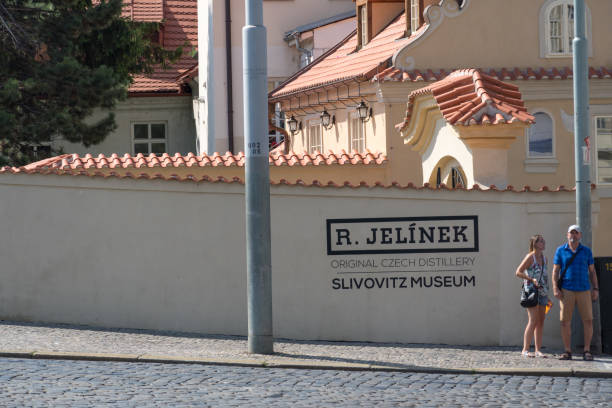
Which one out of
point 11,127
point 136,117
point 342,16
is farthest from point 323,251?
point 136,117

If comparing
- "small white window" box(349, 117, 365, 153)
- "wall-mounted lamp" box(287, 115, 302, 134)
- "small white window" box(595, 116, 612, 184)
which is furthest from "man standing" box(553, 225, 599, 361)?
"wall-mounted lamp" box(287, 115, 302, 134)

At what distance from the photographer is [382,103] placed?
976 inches

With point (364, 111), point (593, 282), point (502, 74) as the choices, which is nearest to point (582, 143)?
point (593, 282)

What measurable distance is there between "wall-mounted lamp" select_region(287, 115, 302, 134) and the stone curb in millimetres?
17546

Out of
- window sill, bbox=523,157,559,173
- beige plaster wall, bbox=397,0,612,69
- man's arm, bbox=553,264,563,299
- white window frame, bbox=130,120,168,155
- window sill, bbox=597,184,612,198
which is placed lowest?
man's arm, bbox=553,264,563,299

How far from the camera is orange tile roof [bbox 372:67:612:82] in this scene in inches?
952

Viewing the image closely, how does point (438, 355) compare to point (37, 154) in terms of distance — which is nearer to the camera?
point (438, 355)

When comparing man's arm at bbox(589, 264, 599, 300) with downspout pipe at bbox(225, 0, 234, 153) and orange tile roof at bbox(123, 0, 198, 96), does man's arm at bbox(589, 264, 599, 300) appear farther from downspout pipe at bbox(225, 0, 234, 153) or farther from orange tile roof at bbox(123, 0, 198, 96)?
orange tile roof at bbox(123, 0, 198, 96)

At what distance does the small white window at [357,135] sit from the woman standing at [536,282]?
1114 cm

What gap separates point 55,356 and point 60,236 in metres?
3.22

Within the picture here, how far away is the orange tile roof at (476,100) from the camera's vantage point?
1772cm

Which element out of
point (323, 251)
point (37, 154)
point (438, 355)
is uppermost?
point (37, 154)

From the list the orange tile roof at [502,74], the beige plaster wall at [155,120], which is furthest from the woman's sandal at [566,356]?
the beige plaster wall at [155,120]

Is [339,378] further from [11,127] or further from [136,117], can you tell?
[136,117]
